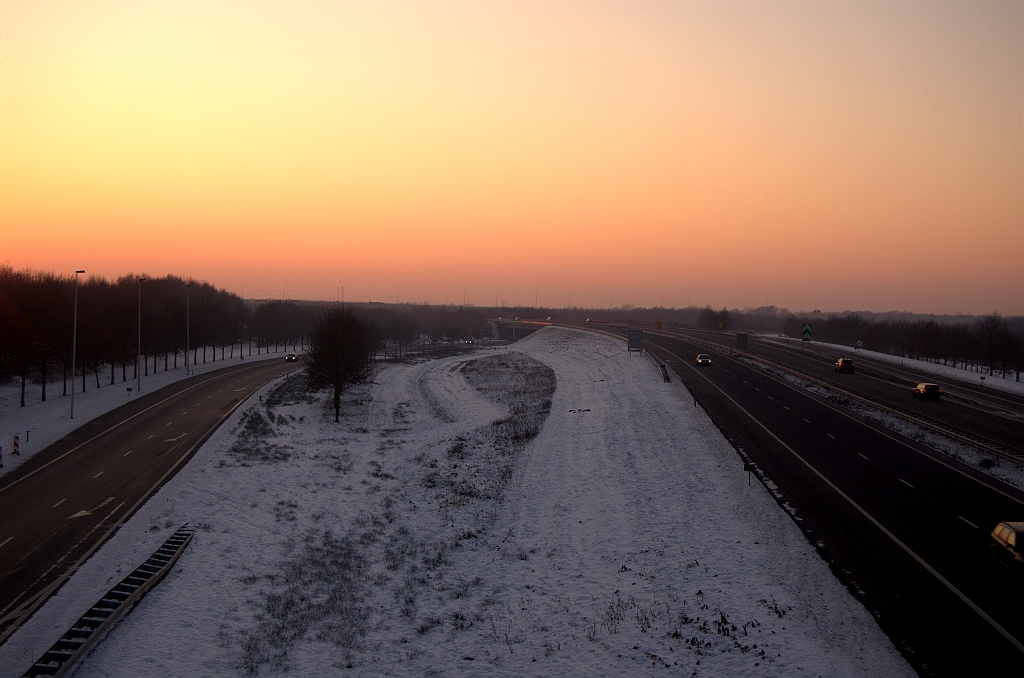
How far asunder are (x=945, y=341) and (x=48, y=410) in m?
127

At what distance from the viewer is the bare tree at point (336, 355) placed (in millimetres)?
49812

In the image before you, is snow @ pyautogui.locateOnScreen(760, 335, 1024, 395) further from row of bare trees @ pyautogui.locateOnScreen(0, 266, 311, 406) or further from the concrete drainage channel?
row of bare trees @ pyautogui.locateOnScreen(0, 266, 311, 406)

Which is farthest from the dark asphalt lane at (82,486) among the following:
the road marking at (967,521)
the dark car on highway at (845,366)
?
the dark car on highway at (845,366)

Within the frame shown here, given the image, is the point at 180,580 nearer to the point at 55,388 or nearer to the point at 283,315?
the point at 55,388

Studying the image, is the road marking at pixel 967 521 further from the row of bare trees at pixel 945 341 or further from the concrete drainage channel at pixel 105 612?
the row of bare trees at pixel 945 341

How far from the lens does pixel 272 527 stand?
2352 centimetres

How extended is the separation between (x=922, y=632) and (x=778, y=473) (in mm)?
12688

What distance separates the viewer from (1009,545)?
15805 millimetres

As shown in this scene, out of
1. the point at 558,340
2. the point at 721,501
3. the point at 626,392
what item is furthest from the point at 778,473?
the point at 558,340

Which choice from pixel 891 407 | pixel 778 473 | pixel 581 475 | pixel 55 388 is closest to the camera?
pixel 778 473

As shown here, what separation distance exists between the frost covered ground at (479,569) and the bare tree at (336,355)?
11.8 metres

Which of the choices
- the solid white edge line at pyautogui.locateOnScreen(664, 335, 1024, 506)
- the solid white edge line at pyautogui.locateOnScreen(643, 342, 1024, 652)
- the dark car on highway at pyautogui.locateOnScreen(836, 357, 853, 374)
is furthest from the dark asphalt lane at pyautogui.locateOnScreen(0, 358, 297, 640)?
the dark car on highway at pyautogui.locateOnScreen(836, 357, 853, 374)

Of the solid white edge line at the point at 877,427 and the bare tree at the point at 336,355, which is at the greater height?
the bare tree at the point at 336,355

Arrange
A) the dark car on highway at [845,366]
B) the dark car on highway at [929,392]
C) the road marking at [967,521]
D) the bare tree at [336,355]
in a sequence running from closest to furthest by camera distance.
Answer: the road marking at [967,521]
the dark car on highway at [929,392]
the bare tree at [336,355]
the dark car on highway at [845,366]
